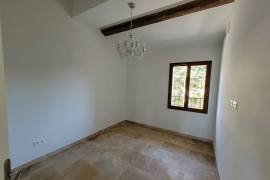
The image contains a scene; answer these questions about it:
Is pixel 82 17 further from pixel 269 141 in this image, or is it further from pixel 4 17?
pixel 269 141

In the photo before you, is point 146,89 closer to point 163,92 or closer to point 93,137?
point 163,92

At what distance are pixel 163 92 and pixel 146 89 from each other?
1.93 ft

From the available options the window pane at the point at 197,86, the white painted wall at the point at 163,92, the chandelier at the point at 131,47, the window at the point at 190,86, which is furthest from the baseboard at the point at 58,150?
the window pane at the point at 197,86

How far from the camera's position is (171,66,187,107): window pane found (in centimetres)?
363

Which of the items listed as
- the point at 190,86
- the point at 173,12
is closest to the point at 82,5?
the point at 173,12

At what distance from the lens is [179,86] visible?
12.2ft

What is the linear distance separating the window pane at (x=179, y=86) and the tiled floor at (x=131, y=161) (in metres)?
Answer: 1.03

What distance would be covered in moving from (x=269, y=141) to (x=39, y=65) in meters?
3.09

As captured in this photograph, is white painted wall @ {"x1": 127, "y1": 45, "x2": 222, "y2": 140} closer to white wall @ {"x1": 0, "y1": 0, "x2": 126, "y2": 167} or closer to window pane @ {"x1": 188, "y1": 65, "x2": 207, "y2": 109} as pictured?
window pane @ {"x1": 188, "y1": 65, "x2": 207, "y2": 109}

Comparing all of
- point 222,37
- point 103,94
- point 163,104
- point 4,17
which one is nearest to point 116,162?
point 103,94

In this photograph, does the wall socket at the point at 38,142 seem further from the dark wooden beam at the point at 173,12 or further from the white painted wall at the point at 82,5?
the dark wooden beam at the point at 173,12

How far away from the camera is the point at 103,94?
148 inches

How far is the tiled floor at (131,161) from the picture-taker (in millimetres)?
2104

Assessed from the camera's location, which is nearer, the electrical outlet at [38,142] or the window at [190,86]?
the electrical outlet at [38,142]
